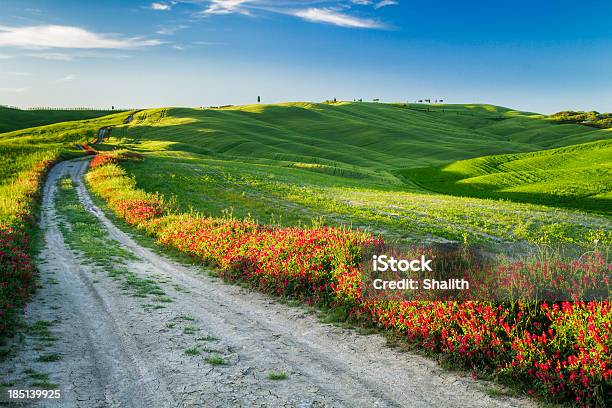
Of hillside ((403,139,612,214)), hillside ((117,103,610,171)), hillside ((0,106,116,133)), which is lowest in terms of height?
hillside ((403,139,612,214))

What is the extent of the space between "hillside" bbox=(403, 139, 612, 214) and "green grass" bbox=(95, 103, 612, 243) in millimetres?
515

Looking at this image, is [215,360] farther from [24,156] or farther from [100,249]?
[24,156]

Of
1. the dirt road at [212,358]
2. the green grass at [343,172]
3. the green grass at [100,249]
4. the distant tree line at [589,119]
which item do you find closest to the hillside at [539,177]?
the green grass at [343,172]

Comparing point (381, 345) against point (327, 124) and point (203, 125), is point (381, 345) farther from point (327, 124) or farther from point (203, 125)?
point (327, 124)

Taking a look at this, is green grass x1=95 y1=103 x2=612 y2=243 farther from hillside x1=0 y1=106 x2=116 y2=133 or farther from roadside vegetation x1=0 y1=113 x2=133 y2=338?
hillside x1=0 y1=106 x2=116 y2=133

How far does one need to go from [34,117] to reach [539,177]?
172636 millimetres

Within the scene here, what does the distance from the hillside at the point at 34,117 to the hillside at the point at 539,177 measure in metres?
139

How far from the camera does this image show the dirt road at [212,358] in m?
7.71

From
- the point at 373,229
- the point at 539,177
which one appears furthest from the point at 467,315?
the point at 539,177

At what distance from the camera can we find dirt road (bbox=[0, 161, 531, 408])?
304 inches

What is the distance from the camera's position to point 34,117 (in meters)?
168

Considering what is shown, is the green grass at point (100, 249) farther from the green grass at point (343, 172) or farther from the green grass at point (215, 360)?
the green grass at point (343, 172)

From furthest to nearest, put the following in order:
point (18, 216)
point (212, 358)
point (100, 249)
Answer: point (18, 216) → point (100, 249) → point (212, 358)

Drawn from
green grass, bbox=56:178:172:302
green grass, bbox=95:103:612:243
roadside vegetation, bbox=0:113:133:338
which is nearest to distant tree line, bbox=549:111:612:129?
green grass, bbox=95:103:612:243
